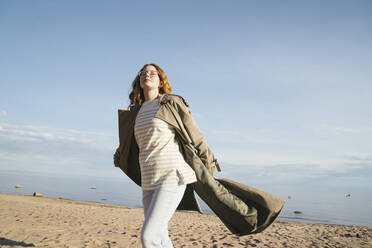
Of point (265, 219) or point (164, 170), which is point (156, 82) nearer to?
point (164, 170)

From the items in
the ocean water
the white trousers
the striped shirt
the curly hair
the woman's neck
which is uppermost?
the curly hair

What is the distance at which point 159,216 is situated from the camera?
92.0 inches

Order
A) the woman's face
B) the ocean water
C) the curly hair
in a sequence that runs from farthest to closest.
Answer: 1. the ocean water
2. the curly hair
3. the woman's face

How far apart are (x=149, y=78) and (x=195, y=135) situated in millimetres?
845

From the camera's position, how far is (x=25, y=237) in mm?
6465

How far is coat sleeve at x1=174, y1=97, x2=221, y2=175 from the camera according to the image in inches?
113

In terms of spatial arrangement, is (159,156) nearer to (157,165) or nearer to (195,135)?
(157,165)

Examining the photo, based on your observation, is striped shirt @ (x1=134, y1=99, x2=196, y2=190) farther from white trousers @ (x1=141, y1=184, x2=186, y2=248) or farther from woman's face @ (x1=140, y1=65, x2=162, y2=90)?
woman's face @ (x1=140, y1=65, x2=162, y2=90)

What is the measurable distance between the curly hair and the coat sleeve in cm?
32

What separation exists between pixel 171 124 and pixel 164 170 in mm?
495

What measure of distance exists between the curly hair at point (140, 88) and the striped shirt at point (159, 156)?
48 centimetres

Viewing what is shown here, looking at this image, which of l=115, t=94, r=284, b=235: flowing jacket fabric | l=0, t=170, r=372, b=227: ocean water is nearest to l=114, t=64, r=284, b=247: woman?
l=115, t=94, r=284, b=235: flowing jacket fabric

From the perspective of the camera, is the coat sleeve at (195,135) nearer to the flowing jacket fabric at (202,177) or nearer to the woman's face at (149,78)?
the flowing jacket fabric at (202,177)

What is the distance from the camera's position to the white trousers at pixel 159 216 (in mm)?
2270
